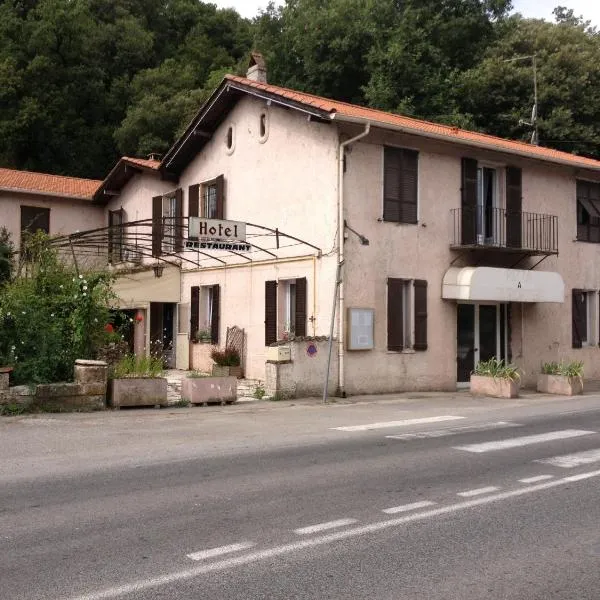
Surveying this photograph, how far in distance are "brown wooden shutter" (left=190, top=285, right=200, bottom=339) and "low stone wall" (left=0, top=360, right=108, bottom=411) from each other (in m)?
8.21

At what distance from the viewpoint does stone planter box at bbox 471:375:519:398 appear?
16.2 meters

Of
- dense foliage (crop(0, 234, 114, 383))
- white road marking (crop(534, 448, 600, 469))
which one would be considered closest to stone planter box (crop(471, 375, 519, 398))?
white road marking (crop(534, 448, 600, 469))

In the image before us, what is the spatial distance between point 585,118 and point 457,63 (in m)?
6.67

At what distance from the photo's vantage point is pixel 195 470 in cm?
776

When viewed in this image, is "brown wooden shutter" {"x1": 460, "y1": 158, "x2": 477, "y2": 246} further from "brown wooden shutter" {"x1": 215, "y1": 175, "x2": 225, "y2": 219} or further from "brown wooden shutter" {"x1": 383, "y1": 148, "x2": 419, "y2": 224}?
"brown wooden shutter" {"x1": 215, "y1": 175, "x2": 225, "y2": 219}

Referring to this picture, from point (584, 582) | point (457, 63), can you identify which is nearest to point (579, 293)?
point (584, 582)

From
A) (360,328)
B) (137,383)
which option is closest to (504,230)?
(360,328)

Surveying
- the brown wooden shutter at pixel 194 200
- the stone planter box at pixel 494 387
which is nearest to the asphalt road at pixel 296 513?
the stone planter box at pixel 494 387

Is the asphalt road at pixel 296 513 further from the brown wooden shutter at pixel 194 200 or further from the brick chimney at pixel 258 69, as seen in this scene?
the brick chimney at pixel 258 69

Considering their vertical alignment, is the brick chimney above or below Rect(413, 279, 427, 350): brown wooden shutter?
above

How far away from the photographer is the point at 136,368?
1306cm

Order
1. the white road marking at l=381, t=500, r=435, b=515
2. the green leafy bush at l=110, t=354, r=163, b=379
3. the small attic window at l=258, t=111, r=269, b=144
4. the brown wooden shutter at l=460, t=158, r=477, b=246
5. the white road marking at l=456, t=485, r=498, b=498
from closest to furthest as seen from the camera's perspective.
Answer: the white road marking at l=381, t=500, r=435, b=515
the white road marking at l=456, t=485, r=498, b=498
the green leafy bush at l=110, t=354, r=163, b=379
the brown wooden shutter at l=460, t=158, r=477, b=246
the small attic window at l=258, t=111, r=269, b=144

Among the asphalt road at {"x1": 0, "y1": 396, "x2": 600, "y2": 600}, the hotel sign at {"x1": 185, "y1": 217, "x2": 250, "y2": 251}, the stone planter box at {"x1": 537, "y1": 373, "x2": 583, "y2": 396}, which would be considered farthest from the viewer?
the stone planter box at {"x1": 537, "y1": 373, "x2": 583, "y2": 396}

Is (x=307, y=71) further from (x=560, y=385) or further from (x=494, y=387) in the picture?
(x=494, y=387)
